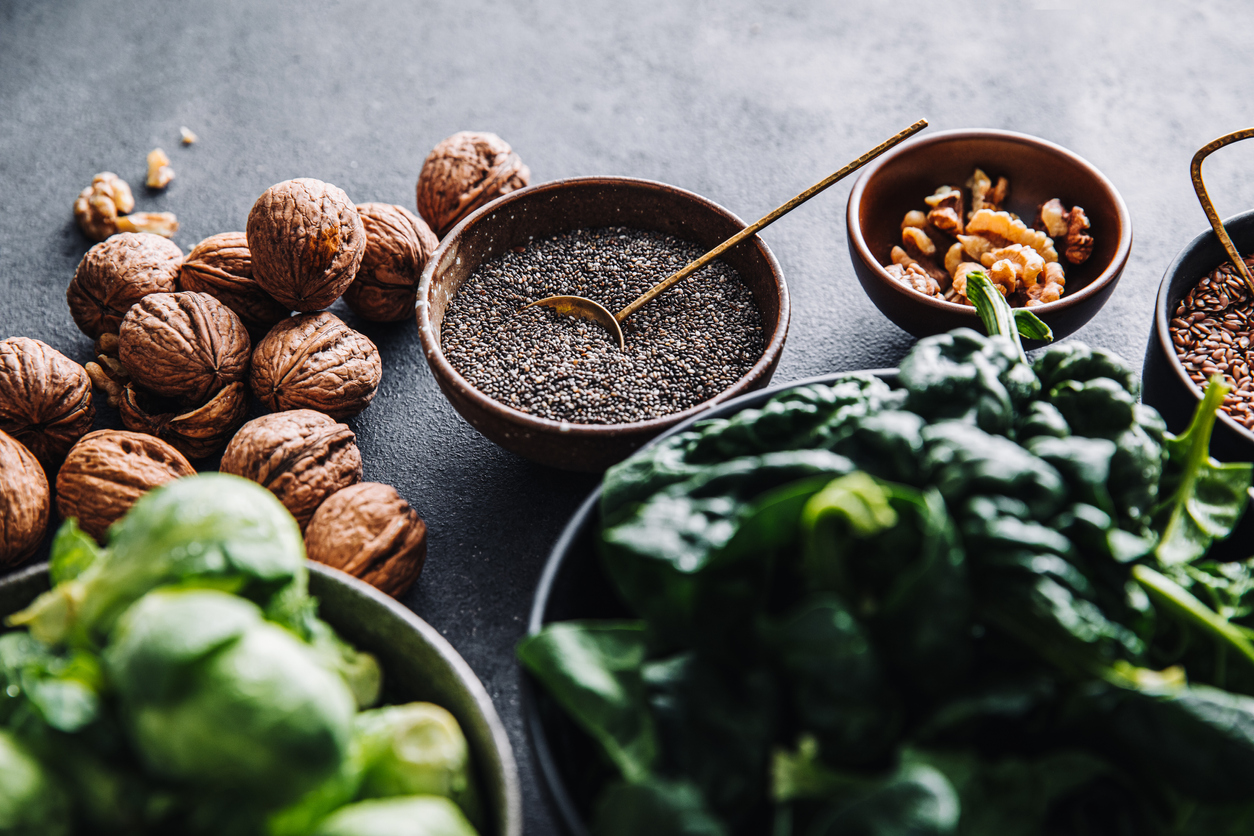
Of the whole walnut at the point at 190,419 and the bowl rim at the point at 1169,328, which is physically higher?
the bowl rim at the point at 1169,328

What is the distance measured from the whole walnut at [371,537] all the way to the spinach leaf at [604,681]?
397mm

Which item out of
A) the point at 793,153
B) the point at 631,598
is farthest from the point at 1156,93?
the point at 631,598

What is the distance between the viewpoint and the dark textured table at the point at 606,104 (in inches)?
57.5

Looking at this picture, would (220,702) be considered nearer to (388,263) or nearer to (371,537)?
(371,537)

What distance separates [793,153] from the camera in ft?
5.46

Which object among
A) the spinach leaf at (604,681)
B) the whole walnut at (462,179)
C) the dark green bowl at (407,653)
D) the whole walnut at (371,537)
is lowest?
the whole walnut at (371,537)

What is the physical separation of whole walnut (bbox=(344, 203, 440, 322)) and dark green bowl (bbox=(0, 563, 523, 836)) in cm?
60

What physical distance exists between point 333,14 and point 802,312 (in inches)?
50.5

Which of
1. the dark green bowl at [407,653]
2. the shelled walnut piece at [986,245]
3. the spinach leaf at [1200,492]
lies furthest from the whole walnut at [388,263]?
the spinach leaf at [1200,492]

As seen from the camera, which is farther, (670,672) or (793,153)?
(793,153)

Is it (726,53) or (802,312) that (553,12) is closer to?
(726,53)

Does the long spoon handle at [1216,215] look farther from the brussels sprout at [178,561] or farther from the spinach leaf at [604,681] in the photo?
the brussels sprout at [178,561]

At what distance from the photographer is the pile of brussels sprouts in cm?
57

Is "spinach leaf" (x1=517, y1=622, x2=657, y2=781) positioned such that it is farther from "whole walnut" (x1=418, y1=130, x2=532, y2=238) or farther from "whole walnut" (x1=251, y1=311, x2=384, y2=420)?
"whole walnut" (x1=418, y1=130, x2=532, y2=238)
